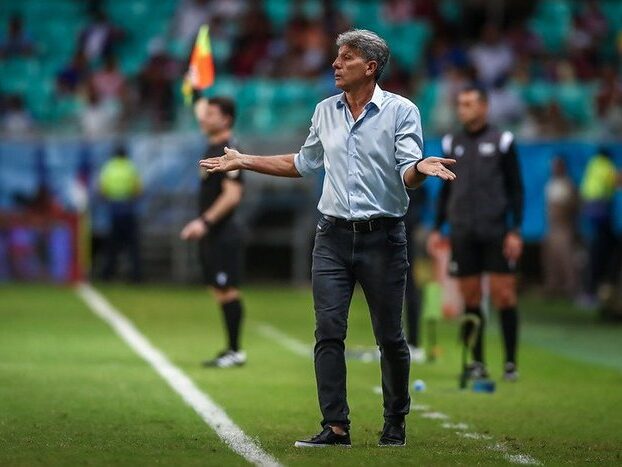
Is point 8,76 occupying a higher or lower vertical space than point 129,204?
higher

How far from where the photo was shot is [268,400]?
11.1 meters

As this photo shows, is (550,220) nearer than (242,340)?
No

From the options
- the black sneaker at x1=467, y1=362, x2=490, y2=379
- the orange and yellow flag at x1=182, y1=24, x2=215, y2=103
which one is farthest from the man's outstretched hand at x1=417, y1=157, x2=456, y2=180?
the orange and yellow flag at x1=182, y1=24, x2=215, y2=103

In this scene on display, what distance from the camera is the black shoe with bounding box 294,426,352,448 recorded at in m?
8.54

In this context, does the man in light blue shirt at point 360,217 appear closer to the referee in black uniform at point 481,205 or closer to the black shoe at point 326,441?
the black shoe at point 326,441

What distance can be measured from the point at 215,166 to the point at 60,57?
20.5 metres

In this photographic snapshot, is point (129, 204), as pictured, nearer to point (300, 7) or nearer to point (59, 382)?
point (300, 7)

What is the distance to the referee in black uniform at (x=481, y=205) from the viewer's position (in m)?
12.7

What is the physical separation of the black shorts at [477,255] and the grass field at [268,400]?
91cm

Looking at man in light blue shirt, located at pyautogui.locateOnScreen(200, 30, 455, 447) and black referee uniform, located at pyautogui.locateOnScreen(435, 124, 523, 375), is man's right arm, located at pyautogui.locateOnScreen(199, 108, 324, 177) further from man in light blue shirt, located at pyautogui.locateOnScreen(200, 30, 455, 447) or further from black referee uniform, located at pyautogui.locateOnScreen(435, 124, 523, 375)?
black referee uniform, located at pyautogui.locateOnScreen(435, 124, 523, 375)

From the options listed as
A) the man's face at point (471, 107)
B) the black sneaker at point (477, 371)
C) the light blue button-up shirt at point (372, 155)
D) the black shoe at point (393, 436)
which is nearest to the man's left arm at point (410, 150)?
the light blue button-up shirt at point (372, 155)

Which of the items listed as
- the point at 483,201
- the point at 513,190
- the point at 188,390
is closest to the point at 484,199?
the point at 483,201

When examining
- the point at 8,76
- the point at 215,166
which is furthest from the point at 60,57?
the point at 215,166

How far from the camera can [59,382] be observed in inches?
474
